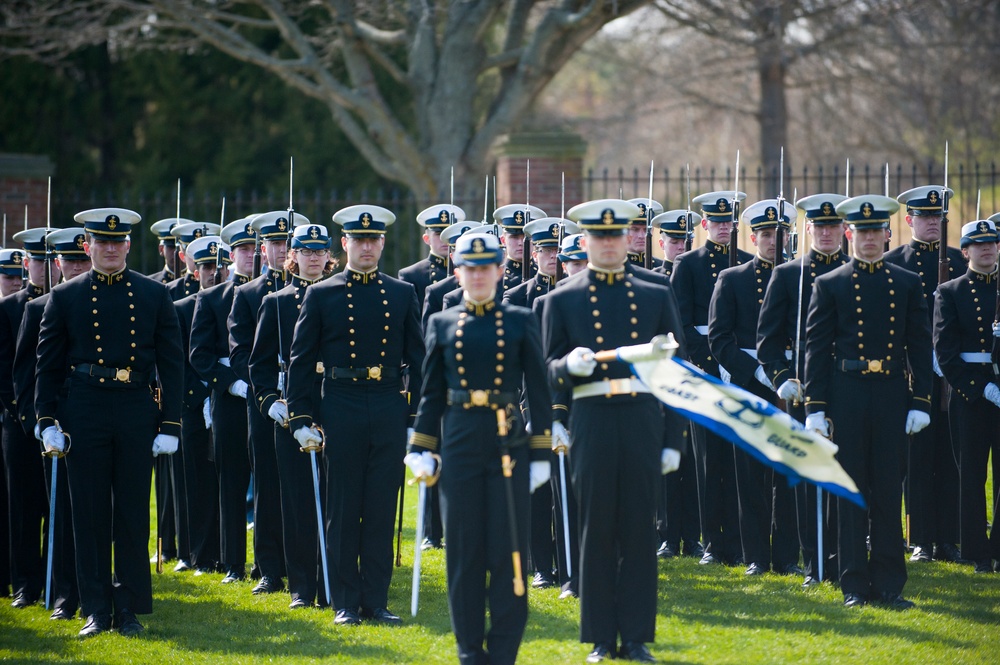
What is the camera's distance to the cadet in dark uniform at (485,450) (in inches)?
245

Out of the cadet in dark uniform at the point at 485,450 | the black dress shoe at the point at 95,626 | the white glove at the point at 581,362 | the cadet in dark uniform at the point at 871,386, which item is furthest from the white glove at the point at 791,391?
the black dress shoe at the point at 95,626

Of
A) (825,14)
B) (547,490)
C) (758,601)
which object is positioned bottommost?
(758,601)

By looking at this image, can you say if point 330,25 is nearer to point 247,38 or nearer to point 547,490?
point 247,38

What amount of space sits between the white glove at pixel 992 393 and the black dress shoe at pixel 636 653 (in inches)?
136

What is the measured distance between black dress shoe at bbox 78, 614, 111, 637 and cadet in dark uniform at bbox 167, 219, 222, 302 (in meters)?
3.05

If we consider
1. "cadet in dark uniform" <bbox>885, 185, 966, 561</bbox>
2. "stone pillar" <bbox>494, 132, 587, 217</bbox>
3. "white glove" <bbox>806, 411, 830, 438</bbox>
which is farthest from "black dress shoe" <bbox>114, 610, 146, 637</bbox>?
"stone pillar" <bbox>494, 132, 587, 217</bbox>

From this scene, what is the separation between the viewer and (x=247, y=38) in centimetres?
2067

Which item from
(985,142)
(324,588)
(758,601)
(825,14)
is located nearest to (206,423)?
(324,588)

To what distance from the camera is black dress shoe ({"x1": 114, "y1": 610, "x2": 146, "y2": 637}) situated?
7473 mm

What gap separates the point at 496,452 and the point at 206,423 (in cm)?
375

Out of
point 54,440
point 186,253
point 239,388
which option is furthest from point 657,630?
point 186,253

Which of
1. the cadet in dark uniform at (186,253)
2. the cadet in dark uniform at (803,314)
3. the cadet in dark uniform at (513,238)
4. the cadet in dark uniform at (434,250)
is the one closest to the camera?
the cadet in dark uniform at (803,314)

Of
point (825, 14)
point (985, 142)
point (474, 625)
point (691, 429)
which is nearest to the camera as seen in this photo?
point (474, 625)

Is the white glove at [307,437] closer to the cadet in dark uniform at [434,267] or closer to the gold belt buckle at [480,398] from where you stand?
the gold belt buckle at [480,398]
